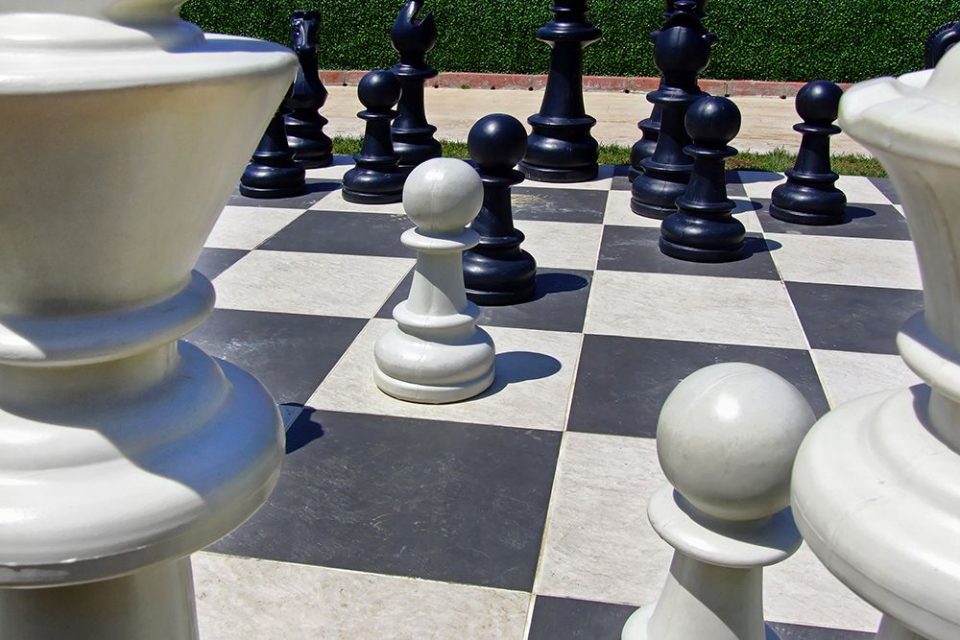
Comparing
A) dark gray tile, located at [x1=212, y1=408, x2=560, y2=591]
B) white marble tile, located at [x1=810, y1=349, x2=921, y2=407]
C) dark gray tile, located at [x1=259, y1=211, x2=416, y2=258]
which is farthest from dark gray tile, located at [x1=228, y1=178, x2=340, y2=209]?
white marble tile, located at [x1=810, y1=349, x2=921, y2=407]

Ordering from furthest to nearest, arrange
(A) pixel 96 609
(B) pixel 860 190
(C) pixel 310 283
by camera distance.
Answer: (B) pixel 860 190 < (C) pixel 310 283 < (A) pixel 96 609

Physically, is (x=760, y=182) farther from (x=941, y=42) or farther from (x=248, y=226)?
(x=248, y=226)

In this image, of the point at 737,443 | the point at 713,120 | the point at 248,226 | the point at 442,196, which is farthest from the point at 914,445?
the point at 248,226

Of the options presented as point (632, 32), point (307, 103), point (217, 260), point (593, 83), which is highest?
point (307, 103)

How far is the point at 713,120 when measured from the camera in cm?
408

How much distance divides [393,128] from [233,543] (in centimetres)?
388

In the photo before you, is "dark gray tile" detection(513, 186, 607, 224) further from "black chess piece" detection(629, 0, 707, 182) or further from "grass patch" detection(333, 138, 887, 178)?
"grass patch" detection(333, 138, 887, 178)

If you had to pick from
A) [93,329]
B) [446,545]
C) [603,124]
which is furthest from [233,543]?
[603,124]

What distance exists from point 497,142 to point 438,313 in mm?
919

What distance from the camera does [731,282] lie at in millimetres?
3988

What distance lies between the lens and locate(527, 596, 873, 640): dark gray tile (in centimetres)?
192

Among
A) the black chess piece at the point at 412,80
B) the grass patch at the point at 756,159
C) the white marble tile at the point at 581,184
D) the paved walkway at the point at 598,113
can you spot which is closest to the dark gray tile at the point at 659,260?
the white marble tile at the point at 581,184

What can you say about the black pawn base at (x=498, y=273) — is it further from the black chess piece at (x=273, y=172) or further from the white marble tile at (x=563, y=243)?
the black chess piece at (x=273, y=172)

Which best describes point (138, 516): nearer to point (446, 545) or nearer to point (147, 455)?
point (147, 455)
